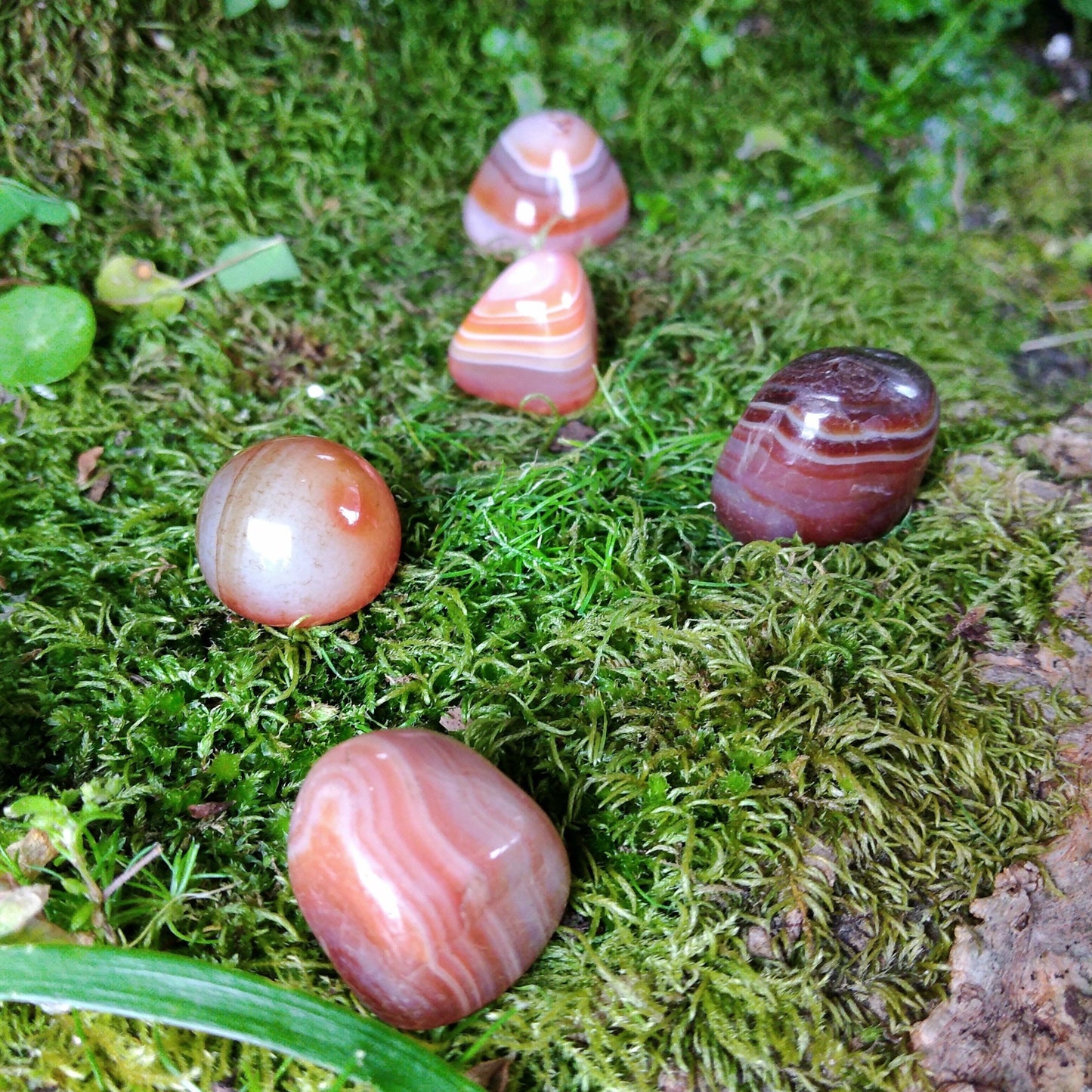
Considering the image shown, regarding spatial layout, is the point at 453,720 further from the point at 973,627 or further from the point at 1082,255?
the point at 1082,255

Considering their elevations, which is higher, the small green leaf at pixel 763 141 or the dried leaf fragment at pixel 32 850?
the small green leaf at pixel 763 141

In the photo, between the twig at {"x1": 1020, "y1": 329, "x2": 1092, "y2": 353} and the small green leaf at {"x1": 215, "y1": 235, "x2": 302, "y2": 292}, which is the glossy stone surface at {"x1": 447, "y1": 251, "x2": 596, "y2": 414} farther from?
the twig at {"x1": 1020, "y1": 329, "x2": 1092, "y2": 353}

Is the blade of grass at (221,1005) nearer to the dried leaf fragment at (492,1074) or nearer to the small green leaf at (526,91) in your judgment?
the dried leaf fragment at (492,1074)

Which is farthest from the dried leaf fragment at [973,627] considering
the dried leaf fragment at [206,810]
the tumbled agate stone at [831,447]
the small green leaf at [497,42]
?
the small green leaf at [497,42]

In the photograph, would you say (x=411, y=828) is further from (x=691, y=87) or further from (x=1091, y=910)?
(x=691, y=87)

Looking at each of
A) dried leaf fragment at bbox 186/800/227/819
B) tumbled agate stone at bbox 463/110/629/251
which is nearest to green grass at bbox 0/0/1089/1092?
dried leaf fragment at bbox 186/800/227/819
